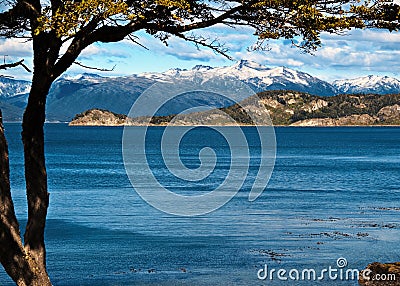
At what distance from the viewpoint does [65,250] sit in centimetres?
2631

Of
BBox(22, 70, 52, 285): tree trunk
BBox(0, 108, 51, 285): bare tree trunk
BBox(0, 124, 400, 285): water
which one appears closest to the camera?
BBox(0, 108, 51, 285): bare tree trunk

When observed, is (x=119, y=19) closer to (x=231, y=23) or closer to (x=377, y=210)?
(x=231, y=23)

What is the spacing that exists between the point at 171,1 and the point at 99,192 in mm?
40164

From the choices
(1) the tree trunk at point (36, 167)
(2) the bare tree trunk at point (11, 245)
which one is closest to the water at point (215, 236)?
(1) the tree trunk at point (36, 167)

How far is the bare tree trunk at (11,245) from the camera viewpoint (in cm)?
1085

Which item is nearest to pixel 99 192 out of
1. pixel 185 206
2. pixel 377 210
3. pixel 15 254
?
pixel 185 206

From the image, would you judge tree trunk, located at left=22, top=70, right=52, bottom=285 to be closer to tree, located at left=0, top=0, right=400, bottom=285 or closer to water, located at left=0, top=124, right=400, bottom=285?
tree, located at left=0, top=0, right=400, bottom=285

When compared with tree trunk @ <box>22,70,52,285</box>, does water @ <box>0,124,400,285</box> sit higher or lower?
lower

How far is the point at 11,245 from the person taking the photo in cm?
1109

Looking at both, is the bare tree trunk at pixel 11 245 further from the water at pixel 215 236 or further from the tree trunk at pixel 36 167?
the water at pixel 215 236

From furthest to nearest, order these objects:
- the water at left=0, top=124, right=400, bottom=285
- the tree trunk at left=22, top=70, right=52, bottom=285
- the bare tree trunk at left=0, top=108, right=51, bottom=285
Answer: the water at left=0, top=124, right=400, bottom=285
the tree trunk at left=22, top=70, right=52, bottom=285
the bare tree trunk at left=0, top=108, right=51, bottom=285

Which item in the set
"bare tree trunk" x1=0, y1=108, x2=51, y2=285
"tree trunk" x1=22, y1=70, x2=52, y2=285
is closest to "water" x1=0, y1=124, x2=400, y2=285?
"tree trunk" x1=22, y1=70, x2=52, y2=285

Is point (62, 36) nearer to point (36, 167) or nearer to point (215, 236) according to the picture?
point (36, 167)

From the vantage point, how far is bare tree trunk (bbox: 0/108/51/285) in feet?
35.6
